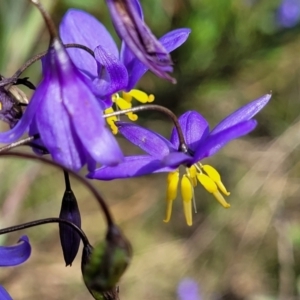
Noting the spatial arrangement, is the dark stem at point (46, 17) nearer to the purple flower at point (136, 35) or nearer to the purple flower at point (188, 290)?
the purple flower at point (136, 35)

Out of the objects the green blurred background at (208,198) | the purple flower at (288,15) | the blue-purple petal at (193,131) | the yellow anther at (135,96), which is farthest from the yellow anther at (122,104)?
the purple flower at (288,15)

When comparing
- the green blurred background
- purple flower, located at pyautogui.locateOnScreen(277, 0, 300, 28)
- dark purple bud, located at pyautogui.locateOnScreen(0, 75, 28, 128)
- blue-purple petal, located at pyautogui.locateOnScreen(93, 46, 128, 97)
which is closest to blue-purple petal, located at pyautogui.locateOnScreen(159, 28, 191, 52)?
blue-purple petal, located at pyautogui.locateOnScreen(93, 46, 128, 97)

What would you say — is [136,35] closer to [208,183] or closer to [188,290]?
[208,183]

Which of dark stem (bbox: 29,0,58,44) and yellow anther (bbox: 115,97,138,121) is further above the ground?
dark stem (bbox: 29,0,58,44)

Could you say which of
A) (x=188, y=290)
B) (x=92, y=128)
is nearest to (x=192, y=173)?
(x=92, y=128)

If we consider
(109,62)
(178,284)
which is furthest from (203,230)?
(109,62)

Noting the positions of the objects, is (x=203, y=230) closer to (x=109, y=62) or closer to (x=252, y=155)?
(x=252, y=155)

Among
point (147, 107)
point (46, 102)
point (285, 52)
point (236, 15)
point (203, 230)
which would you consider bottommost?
point (203, 230)

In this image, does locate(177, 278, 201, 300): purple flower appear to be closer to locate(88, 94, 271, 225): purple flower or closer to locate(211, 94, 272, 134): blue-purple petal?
locate(88, 94, 271, 225): purple flower
